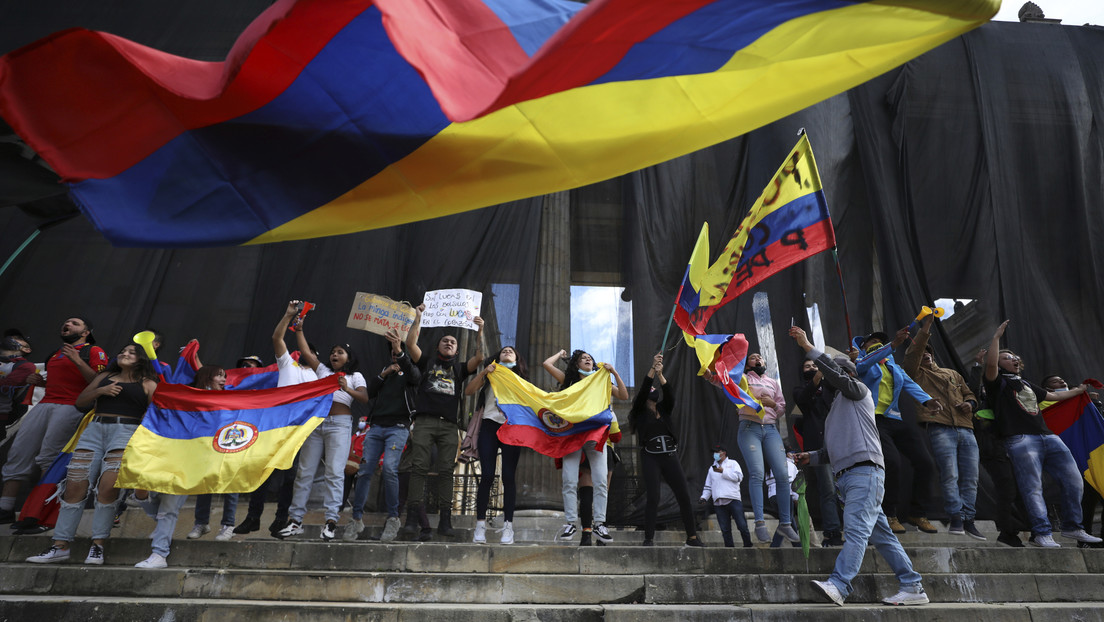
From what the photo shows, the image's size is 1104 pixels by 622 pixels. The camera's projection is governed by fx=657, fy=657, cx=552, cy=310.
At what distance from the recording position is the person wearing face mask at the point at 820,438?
220 inches

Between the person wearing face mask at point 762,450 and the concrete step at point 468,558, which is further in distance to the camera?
the person wearing face mask at point 762,450

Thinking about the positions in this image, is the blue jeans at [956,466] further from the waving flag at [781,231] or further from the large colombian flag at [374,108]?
the large colombian flag at [374,108]

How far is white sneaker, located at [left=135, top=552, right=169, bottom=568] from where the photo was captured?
450 centimetres

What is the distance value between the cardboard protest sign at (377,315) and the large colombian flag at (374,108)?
2.43 meters

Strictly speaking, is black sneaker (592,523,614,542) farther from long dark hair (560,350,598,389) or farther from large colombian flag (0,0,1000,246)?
large colombian flag (0,0,1000,246)

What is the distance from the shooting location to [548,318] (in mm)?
9297

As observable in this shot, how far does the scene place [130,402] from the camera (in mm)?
5148

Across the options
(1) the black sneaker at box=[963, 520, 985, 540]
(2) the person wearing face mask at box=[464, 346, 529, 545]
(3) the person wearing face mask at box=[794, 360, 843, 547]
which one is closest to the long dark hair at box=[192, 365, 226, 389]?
(2) the person wearing face mask at box=[464, 346, 529, 545]

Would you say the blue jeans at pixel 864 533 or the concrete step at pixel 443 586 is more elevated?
the blue jeans at pixel 864 533

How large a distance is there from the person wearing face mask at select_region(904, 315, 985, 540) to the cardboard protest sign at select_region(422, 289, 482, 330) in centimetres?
419

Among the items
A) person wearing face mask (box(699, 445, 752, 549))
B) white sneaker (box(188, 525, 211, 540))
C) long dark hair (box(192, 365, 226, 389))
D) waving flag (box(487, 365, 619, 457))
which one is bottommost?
white sneaker (box(188, 525, 211, 540))

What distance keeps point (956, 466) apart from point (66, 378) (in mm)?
7862

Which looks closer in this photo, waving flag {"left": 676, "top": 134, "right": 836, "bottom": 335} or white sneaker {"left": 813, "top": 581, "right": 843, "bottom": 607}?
white sneaker {"left": 813, "top": 581, "right": 843, "bottom": 607}

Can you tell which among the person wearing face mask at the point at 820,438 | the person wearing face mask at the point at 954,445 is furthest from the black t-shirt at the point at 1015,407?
the person wearing face mask at the point at 820,438
